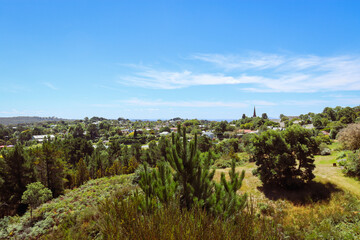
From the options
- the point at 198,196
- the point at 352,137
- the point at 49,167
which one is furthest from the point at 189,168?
the point at 49,167

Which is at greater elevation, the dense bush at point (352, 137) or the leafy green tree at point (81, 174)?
the dense bush at point (352, 137)

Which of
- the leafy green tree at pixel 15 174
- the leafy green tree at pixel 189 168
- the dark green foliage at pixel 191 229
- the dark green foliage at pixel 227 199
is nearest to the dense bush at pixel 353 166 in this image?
the dark green foliage at pixel 227 199

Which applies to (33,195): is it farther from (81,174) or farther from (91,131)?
(91,131)

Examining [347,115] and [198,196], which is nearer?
[198,196]

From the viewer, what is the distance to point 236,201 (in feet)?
15.8

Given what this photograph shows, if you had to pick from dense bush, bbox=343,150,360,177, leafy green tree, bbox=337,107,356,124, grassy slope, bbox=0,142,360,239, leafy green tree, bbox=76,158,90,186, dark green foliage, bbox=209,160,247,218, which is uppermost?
leafy green tree, bbox=337,107,356,124

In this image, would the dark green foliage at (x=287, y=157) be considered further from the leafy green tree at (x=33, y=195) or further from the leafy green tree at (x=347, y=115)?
the leafy green tree at (x=347, y=115)

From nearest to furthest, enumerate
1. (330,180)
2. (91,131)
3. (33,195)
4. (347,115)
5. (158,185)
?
(158,185)
(33,195)
(330,180)
(347,115)
(91,131)

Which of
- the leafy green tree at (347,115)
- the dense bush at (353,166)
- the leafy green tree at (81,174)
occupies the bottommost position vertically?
the leafy green tree at (81,174)

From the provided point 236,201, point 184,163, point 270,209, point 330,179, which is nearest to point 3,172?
point 184,163

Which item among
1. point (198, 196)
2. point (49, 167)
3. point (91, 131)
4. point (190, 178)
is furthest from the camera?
point (91, 131)

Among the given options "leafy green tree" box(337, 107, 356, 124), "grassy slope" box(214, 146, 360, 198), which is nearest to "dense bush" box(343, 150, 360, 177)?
"grassy slope" box(214, 146, 360, 198)

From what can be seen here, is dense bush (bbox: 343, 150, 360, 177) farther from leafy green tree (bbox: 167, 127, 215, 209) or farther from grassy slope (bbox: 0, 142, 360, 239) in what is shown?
leafy green tree (bbox: 167, 127, 215, 209)

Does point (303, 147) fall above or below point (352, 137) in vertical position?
below
